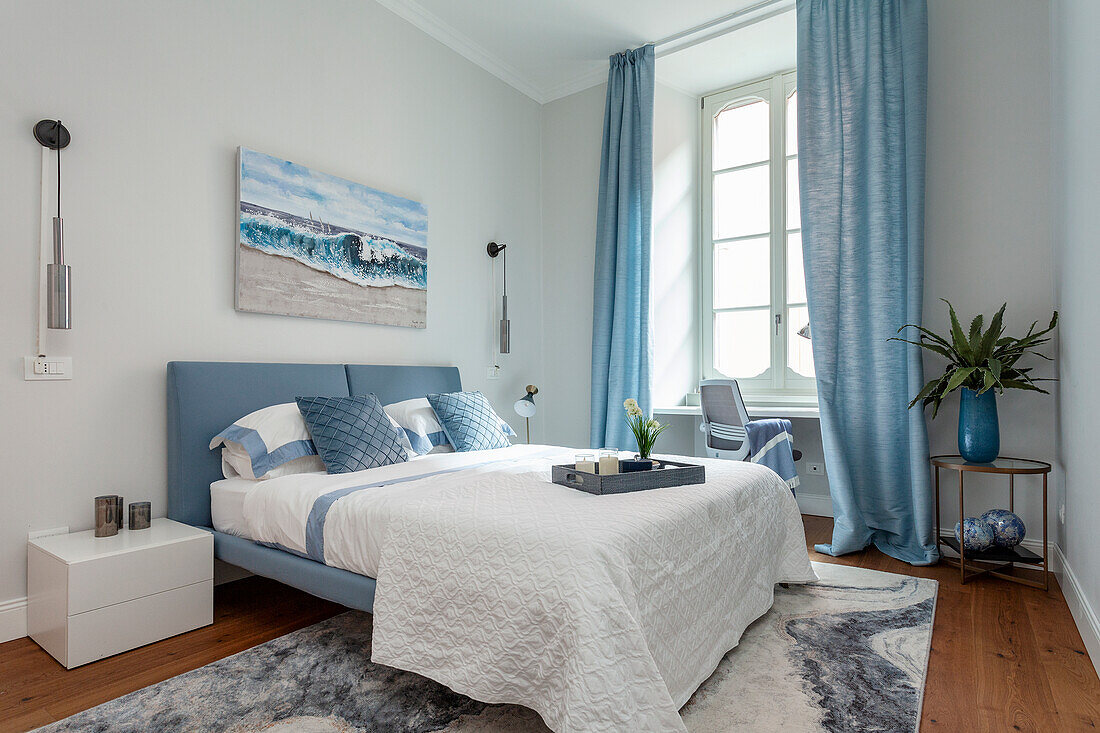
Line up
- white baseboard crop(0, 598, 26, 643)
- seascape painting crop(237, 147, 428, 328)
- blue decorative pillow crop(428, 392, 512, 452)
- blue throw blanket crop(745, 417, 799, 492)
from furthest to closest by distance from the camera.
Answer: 1. blue throw blanket crop(745, 417, 799, 492)
2. blue decorative pillow crop(428, 392, 512, 452)
3. seascape painting crop(237, 147, 428, 328)
4. white baseboard crop(0, 598, 26, 643)

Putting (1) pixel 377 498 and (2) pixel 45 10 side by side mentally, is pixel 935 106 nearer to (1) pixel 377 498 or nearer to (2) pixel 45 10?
(1) pixel 377 498

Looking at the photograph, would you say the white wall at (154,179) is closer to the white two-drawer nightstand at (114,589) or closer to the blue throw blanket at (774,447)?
the white two-drawer nightstand at (114,589)

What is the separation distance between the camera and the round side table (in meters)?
2.68

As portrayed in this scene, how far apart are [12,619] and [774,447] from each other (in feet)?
11.0

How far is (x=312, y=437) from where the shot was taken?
2.65m

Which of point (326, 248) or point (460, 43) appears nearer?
point (326, 248)

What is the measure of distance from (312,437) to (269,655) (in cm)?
87

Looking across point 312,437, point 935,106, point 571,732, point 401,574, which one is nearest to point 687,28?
point 935,106

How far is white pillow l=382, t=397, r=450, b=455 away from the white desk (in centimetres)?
162

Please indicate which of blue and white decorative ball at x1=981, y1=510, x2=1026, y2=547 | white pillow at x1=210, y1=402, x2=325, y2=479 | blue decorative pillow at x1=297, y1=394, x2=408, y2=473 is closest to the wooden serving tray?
blue decorative pillow at x1=297, y1=394, x2=408, y2=473

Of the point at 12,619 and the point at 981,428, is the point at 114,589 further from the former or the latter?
the point at 981,428

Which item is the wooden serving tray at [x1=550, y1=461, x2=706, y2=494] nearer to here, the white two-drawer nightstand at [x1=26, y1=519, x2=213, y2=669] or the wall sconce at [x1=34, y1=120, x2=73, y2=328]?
the white two-drawer nightstand at [x1=26, y1=519, x2=213, y2=669]

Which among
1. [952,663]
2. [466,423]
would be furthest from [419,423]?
[952,663]

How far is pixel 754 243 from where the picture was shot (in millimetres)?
4418
